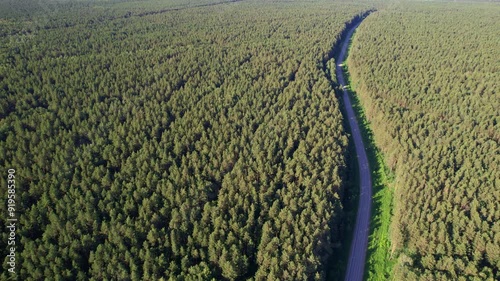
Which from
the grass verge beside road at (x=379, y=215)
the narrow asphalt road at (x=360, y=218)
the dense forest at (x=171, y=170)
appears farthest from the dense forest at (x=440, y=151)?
the dense forest at (x=171, y=170)

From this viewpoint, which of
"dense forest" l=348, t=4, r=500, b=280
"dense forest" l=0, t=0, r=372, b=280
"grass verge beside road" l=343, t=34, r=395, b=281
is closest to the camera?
"dense forest" l=0, t=0, r=372, b=280

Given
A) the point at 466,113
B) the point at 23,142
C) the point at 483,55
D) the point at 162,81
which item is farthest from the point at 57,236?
the point at 483,55

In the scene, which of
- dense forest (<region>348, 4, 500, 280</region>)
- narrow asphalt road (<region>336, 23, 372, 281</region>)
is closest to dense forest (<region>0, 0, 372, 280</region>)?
narrow asphalt road (<region>336, 23, 372, 281</region>)

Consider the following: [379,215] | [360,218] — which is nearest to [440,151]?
[379,215]

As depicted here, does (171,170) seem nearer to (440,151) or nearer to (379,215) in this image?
(379,215)

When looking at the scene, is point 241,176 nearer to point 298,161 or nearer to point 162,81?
point 298,161

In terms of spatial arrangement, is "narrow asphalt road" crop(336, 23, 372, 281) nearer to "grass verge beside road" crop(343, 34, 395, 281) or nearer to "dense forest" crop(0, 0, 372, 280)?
"grass verge beside road" crop(343, 34, 395, 281)
